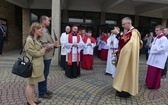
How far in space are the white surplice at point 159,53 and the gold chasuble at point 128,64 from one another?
1188 millimetres

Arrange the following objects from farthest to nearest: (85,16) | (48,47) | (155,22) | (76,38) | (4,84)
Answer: (155,22), (85,16), (76,38), (4,84), (48,47)

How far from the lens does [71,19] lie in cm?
1327

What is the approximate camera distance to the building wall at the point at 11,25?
12.6 metres

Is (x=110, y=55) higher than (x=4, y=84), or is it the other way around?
(x=110, y=55)

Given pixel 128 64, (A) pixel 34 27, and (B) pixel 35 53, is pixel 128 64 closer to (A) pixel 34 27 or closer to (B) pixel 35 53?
(B) pixel 35 53

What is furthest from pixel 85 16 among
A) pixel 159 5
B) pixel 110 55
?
pixel 110 55

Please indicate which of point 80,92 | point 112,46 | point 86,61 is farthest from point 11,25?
point 80,92

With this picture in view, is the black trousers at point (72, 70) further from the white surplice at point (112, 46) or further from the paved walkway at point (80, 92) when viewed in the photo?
the white surplice at point (112, 46)

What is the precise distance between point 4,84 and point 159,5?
931 centimetres

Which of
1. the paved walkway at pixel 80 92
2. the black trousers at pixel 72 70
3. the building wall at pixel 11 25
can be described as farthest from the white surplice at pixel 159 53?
the building wall at pixel 11 25

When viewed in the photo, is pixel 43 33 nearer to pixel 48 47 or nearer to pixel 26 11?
pixel 48 47

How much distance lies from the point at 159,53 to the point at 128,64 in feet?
5.09

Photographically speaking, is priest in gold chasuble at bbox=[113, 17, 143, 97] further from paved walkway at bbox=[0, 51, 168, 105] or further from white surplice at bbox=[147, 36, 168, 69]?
white surplice at bbox=[147, 36, 168, 69]

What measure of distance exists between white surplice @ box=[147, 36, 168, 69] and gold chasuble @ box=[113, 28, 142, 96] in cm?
119
